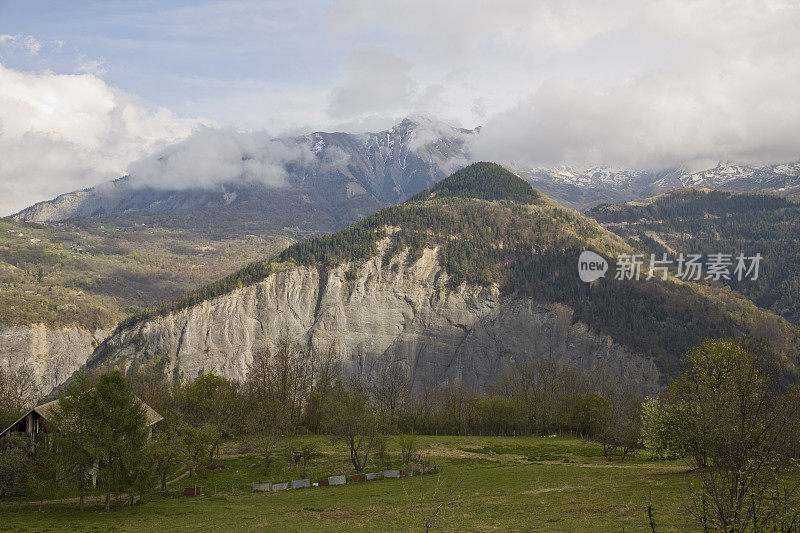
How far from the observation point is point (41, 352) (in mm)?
190875

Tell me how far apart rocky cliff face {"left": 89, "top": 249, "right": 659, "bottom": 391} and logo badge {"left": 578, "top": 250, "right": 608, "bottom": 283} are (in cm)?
1912

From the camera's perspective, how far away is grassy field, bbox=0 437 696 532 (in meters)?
26.3

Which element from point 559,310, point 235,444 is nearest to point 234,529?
point 235,444

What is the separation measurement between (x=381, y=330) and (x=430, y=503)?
145281mm

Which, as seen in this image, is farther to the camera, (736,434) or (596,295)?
(596,295)

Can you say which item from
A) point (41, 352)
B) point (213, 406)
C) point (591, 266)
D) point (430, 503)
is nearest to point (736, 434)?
point (430, 503)

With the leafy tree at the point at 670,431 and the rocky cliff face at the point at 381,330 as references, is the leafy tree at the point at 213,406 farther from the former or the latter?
the rocky cliff face at the point at 381,330

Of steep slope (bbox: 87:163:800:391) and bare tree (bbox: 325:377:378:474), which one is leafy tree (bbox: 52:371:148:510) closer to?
bare tree (bbox: 325:377:378:474)

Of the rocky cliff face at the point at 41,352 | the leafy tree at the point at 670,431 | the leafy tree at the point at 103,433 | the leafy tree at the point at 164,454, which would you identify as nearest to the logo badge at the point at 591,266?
the leafy tree at the point at 670,431

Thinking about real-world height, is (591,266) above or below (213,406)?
above

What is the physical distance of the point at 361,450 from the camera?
5625cm

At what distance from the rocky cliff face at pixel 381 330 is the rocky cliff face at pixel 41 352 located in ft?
94.4

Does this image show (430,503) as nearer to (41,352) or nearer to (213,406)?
(213,406)

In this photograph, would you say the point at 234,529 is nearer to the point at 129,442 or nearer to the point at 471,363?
the point at 129,442
